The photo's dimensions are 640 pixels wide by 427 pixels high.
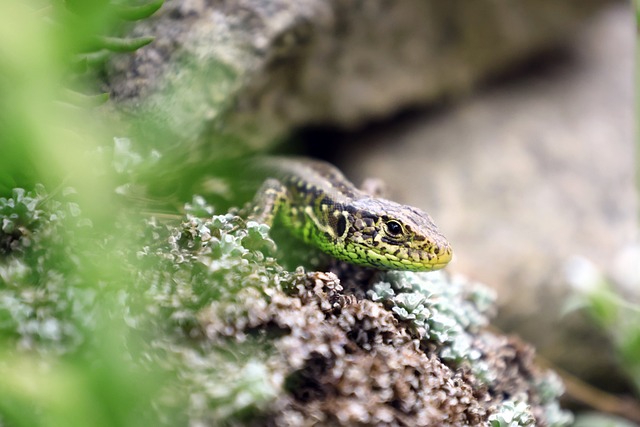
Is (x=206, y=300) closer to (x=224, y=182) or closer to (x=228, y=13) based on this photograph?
(x=224, y=182)

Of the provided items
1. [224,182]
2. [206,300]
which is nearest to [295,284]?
[206,300]

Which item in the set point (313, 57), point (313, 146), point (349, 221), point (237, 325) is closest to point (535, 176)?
point (313, 146)

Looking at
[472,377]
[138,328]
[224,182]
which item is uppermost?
[224,182]

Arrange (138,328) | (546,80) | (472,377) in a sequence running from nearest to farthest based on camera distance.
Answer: (138,328)
(472,377)
(546,80)

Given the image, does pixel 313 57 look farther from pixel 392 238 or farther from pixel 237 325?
pixel 237 325

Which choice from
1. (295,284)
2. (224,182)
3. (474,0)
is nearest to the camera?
(295,284)

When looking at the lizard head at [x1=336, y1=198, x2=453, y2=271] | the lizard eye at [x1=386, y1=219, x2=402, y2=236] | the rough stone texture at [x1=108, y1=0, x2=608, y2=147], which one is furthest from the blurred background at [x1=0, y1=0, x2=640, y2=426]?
the lizard eye at [x1=386, y1=219, x2=402, y2=236]

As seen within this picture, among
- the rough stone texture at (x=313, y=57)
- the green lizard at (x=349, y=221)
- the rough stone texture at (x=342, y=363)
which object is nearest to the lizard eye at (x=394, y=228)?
the green lizard at (x=349, y=221)

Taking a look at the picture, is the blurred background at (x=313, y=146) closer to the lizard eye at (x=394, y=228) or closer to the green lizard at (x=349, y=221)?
the green lizard at (x=349, y=221)
